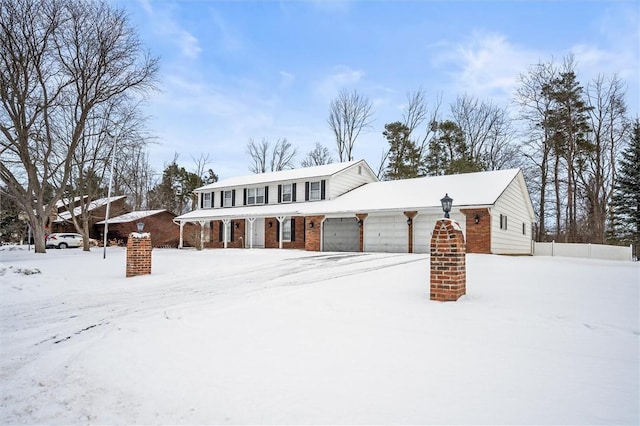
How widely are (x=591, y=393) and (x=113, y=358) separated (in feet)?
15.3

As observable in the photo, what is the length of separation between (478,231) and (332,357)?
14217 mm

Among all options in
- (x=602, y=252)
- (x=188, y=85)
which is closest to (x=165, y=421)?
(x=188, y=85)

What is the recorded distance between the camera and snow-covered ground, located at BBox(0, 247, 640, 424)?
3.18m

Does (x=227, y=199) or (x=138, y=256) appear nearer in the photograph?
(x=138, y=256)

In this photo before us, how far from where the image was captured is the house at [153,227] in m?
33.8

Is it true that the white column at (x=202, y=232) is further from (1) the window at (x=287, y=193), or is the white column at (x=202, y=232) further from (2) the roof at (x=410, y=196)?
(1) the window at (x=287, y=193)

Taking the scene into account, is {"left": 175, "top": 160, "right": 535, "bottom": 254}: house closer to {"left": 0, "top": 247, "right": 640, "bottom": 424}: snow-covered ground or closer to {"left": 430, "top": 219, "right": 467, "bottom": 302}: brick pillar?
{"left": 0, "top": 247, "right": 640, "bottom": 424}: snow-covered ground

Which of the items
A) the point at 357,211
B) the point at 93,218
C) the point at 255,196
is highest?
the point at 255,196

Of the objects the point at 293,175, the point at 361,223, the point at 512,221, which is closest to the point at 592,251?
the point at 512,221

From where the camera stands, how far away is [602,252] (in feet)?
64.2

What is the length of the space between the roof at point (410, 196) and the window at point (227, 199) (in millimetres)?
2418

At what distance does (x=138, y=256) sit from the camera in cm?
1166

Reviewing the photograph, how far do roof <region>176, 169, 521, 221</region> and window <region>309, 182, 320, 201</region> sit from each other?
0.43 m

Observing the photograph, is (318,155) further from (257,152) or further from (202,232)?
(202,232)
